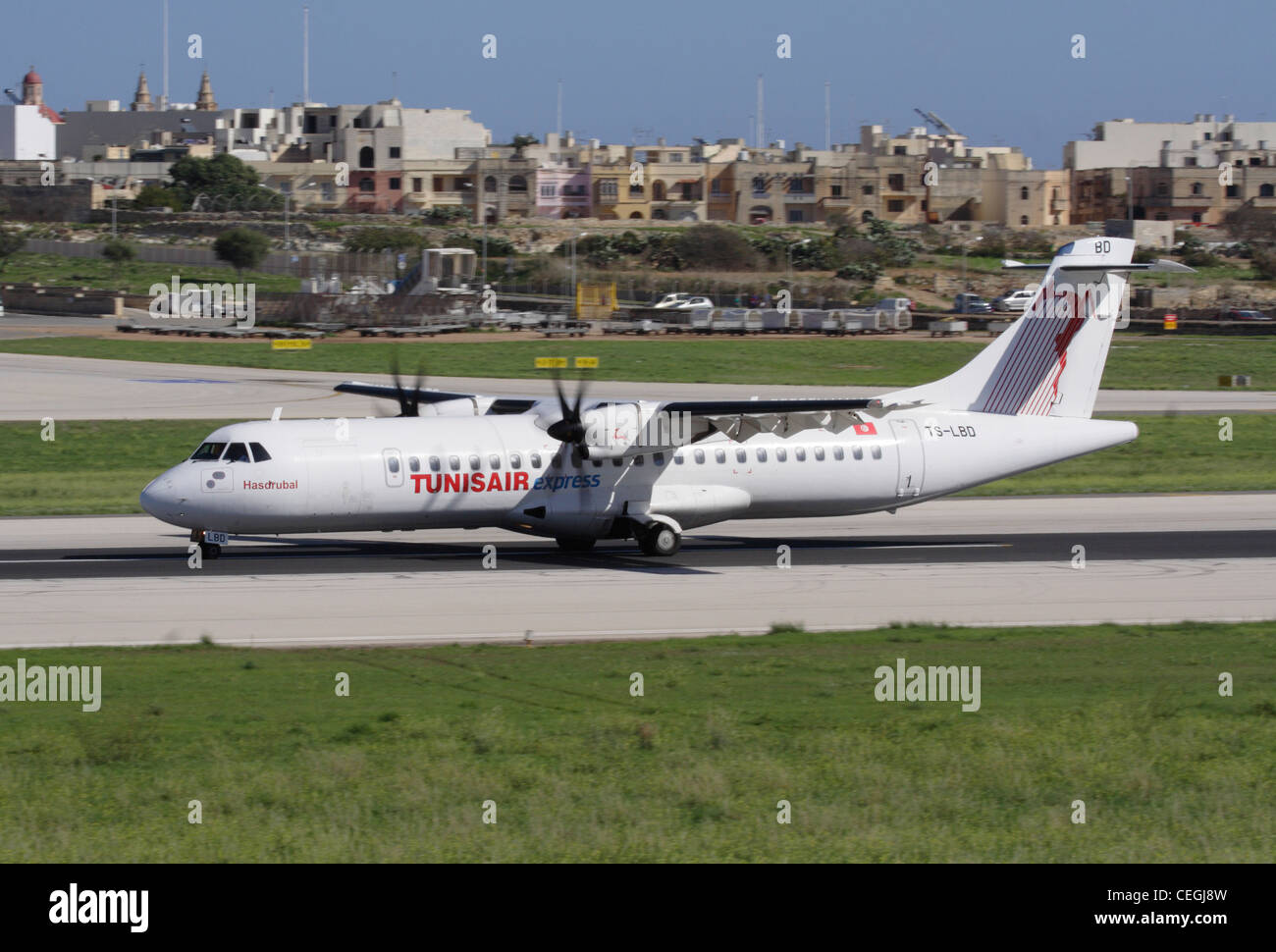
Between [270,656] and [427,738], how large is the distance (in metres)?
5.53

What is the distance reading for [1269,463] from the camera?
45906mm

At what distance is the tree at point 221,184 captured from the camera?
537 feet

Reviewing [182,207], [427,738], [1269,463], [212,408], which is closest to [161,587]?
[427,738]

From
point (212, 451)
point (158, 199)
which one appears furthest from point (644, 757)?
point (158, 199)

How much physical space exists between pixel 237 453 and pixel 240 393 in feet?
99.7

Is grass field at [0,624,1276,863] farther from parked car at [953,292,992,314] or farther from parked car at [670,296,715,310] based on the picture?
parked car at [953,292,992,314]

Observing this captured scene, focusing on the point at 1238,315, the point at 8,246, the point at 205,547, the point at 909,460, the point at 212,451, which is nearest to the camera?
the point at 212,451

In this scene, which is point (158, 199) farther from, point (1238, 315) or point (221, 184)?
point (1238, 315)

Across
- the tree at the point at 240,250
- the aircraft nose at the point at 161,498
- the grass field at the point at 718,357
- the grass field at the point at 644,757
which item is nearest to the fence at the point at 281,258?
the tree at the point at 240,250

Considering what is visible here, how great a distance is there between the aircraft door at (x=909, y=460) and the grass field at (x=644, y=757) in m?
9.91

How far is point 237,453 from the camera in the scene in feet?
89.9

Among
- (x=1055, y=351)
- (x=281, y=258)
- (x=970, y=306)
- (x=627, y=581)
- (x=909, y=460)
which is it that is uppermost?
(x=281, y=258)

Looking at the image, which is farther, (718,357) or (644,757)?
(718,357)
